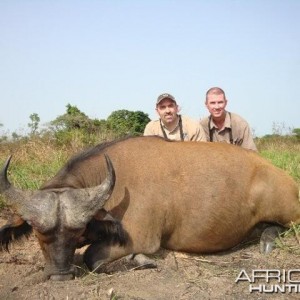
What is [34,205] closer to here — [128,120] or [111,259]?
[111,259]

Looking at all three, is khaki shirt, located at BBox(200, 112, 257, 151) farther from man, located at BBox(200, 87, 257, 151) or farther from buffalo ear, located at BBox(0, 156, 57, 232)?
buffalo ear, located at BBox(0, 156, 57, 232)

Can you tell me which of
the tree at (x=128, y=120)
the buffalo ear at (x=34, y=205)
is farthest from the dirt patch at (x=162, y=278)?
the tree at (x=128, y=120)

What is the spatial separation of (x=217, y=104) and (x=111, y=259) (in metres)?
3.92

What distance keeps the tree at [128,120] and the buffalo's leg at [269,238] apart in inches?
423

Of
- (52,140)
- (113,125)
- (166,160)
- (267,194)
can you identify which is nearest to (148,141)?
(166,160)

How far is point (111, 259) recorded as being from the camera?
477 centimetres

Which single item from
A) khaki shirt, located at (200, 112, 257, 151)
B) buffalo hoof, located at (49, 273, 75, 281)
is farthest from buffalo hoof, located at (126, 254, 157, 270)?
khaki shirt, located at (200, 112, 257, 151)

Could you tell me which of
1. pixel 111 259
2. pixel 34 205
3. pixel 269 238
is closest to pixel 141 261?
pixel 111 259

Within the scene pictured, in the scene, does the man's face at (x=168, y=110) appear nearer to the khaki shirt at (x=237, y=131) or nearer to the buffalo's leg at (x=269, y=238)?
the khaki shirt at (x=237, y=131)

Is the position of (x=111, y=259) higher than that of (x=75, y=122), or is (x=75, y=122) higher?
(x=75, y=122)

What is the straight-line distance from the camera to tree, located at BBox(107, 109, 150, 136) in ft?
54.0

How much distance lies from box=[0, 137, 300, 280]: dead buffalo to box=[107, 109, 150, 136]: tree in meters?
10.8

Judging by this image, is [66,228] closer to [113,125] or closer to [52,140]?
[52,140]

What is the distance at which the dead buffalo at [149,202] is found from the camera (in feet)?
14.3
